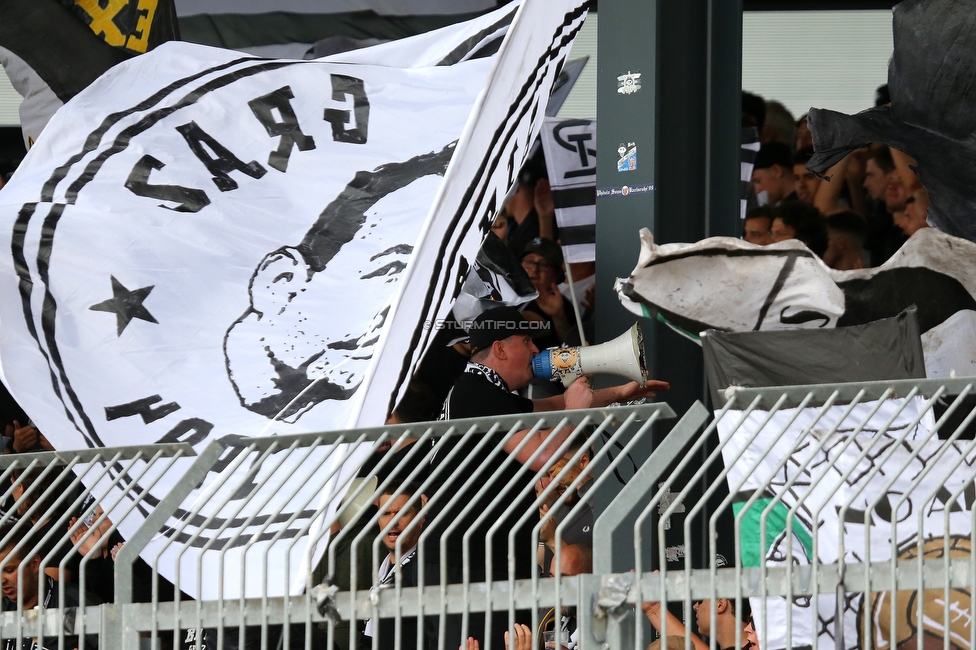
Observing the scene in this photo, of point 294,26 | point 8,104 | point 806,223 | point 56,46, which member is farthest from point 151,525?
point 8,104

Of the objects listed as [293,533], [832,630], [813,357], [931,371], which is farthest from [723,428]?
[931,371]

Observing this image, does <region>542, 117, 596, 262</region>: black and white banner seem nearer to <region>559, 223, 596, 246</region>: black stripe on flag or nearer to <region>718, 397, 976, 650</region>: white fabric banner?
<region>559, 223, 596, 246</region>: black stripe on flag

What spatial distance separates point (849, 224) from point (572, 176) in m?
1.74

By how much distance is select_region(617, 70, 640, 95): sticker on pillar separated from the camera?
6484 mm

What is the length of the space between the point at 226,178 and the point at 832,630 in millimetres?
3389

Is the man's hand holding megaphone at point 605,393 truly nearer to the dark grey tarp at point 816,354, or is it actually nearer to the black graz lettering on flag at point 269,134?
the dark grey tarp at point 816,354

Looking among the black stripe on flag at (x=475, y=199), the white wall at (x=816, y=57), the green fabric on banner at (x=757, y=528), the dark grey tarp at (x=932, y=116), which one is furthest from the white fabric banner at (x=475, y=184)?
the white wall at (x=816, y=57)

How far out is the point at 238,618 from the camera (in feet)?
10.3

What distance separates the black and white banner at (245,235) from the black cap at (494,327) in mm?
1313

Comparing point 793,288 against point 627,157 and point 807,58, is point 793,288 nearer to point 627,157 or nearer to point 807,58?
point 627,157

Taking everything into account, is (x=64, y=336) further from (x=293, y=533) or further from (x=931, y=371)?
(x=931, y=371)

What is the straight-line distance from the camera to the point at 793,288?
495cm

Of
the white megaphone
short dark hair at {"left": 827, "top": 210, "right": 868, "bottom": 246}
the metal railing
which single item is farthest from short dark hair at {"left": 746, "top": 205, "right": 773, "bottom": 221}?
the metal railing

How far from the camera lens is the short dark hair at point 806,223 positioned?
25.2 ft
